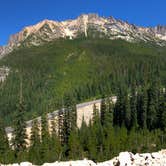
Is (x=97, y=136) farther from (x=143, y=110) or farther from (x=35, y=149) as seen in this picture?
(x=143, y=110)

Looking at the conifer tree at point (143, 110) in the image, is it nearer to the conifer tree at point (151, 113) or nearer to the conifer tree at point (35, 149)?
the conifer tree at point (151, 113)

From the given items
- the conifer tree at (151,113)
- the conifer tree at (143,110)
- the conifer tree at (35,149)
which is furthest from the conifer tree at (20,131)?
the conifer tree at (151,113)

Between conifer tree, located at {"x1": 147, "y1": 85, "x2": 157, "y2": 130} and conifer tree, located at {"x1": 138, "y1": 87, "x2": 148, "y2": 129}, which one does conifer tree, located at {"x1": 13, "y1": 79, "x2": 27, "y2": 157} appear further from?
conifer tree, located at {"x1": 147, "y1": 85, "x2": 157, "y2": 130}

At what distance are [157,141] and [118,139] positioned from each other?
35.7ft

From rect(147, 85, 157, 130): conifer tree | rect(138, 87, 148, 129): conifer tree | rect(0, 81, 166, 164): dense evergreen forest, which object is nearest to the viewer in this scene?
rect(0, 81, 166, 164): dense evergreen forest

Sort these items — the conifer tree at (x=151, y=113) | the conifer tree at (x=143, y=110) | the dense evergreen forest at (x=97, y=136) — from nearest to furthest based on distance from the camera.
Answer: the dense evergreen forest at (x=97, y=136), the conifer tree at (x=151, y=113), the conifer tree at (x=143, y=110)

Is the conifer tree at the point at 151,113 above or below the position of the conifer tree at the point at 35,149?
above

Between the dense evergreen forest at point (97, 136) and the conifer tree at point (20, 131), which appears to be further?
the conifer tree at point (20, 131)

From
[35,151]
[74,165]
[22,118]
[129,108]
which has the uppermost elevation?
[129,108]

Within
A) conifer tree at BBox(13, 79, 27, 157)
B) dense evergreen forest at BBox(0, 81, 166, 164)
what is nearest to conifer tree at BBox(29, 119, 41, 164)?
dense evergreen forest at BBox(0, 81, 166, 164)

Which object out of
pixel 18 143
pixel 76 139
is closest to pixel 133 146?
pixel 76 139

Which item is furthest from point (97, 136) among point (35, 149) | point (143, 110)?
point (143, 110)

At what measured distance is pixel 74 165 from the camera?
34.1 metres

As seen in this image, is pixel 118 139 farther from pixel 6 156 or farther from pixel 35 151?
pixel 6 156
